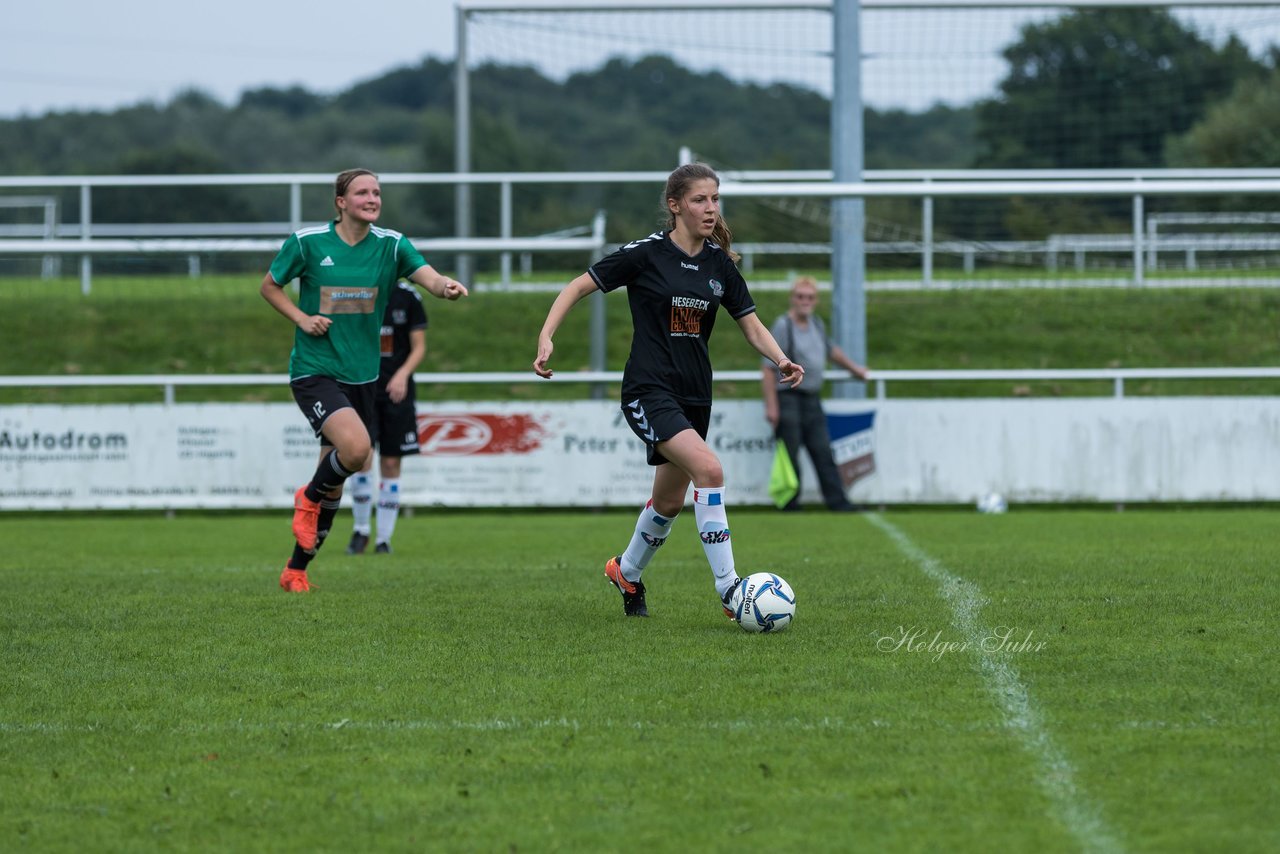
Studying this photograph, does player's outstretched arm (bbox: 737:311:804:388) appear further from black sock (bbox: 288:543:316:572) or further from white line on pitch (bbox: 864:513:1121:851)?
black sock (bbox: 288:543:316:572)

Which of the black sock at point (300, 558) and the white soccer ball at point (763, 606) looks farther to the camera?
the black sock at point (300, 558)

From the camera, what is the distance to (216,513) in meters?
13.9

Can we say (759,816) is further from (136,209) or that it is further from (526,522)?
(136,209)

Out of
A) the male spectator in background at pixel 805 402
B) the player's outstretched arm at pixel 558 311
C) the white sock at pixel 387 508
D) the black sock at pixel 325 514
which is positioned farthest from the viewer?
the male spectator in background at pixel 805 402

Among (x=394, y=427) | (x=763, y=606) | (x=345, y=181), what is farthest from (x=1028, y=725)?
(x=394, y=427)

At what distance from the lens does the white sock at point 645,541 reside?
257 inches

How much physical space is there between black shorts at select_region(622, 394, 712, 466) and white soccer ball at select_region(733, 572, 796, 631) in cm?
64

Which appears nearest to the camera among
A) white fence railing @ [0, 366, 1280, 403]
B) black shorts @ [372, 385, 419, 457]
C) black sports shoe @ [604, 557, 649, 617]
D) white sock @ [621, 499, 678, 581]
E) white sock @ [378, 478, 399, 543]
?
white sock @ [621, 499, 678, 581]

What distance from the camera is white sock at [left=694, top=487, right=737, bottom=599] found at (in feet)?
20.4

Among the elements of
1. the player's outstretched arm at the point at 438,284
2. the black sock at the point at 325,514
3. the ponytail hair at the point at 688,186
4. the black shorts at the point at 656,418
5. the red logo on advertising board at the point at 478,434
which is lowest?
the black sock at the point at 325,514

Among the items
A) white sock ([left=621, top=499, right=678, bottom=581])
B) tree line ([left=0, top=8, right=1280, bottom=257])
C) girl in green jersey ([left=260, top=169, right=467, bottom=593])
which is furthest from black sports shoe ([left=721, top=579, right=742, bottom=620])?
tree line ([left=0, top=8, right=1280, bottom=257])

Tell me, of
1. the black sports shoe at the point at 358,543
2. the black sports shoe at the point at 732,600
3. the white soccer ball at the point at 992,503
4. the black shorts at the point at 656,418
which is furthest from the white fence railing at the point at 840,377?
the black sports shoe at the point at 732,600

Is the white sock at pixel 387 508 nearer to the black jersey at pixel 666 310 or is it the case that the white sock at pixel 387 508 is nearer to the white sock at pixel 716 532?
the black jersey at pixel 666 310

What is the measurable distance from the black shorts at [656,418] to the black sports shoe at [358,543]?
4.32 metres
